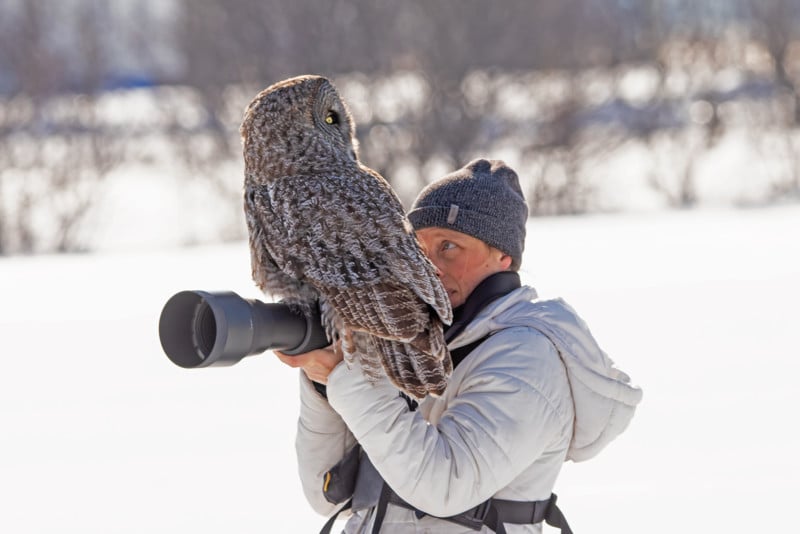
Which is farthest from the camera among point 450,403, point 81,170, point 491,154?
point 491,154

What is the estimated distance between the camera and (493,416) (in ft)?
6.45

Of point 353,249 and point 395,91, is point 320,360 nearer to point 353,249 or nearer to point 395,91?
point 353,249

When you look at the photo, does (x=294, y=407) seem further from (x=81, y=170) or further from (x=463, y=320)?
(x=81, y=170)

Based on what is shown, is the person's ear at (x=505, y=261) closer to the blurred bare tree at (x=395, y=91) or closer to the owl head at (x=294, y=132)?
the owl head at (x=294, y=132)

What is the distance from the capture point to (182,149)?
41.8 feet

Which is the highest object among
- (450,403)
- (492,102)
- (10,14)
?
(10,14)

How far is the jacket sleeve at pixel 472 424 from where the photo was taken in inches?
74.3

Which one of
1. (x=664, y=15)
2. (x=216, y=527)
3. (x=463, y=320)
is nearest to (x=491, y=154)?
(x=664, y=15)

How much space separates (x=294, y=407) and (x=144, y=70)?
8.59 m

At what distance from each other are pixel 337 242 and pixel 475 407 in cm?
40

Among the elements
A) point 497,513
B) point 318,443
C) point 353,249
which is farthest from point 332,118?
point 497,513

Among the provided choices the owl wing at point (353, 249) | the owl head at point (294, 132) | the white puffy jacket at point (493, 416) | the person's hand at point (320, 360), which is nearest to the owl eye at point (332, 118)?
the owl head at point (294, 132)

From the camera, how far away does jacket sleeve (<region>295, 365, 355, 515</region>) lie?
7.23ft

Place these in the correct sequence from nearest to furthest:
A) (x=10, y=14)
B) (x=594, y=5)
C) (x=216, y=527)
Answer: (x=216, y=527) → (x=10, y=14) → (x=594, y=5)
